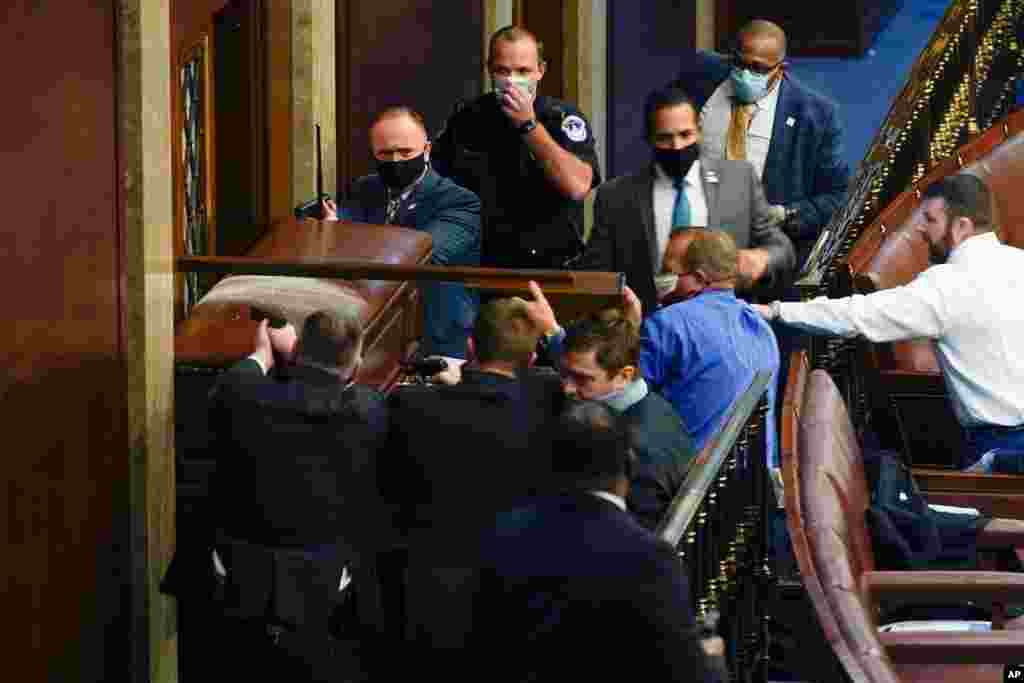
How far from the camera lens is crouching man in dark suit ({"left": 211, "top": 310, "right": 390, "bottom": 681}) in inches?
262

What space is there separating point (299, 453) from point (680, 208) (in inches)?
98.6

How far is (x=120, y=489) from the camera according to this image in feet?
24.9

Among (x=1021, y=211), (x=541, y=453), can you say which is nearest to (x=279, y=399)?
(x=541, y=453)

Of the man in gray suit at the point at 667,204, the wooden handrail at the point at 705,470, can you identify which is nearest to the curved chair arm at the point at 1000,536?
the wooden handrail at the point at 705,470

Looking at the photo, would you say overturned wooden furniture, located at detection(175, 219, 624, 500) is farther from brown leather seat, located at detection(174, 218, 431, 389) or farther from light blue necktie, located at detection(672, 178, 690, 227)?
light blue necktie, located at detection(672, 178, 690, 227)

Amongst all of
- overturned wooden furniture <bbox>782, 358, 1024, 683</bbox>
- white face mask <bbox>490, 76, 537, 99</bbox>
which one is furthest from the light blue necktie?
overturned wooden furniture <bbox>782, 358, 1024, 683</bbox>

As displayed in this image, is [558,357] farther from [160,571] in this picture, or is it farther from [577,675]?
[577,675]

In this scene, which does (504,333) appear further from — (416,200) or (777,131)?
(777,131)

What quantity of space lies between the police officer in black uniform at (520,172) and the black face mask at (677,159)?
50 centimetres

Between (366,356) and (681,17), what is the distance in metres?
8.41

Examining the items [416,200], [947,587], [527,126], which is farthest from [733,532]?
[527,126]

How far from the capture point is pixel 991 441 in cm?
912

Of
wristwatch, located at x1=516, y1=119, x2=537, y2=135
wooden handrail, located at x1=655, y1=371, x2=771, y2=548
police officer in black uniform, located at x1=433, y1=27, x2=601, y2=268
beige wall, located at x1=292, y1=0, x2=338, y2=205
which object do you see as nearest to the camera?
wooden handrail, located at x1=655, y1=371, x2=771, y2=548

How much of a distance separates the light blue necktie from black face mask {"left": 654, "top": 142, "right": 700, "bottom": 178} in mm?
33
